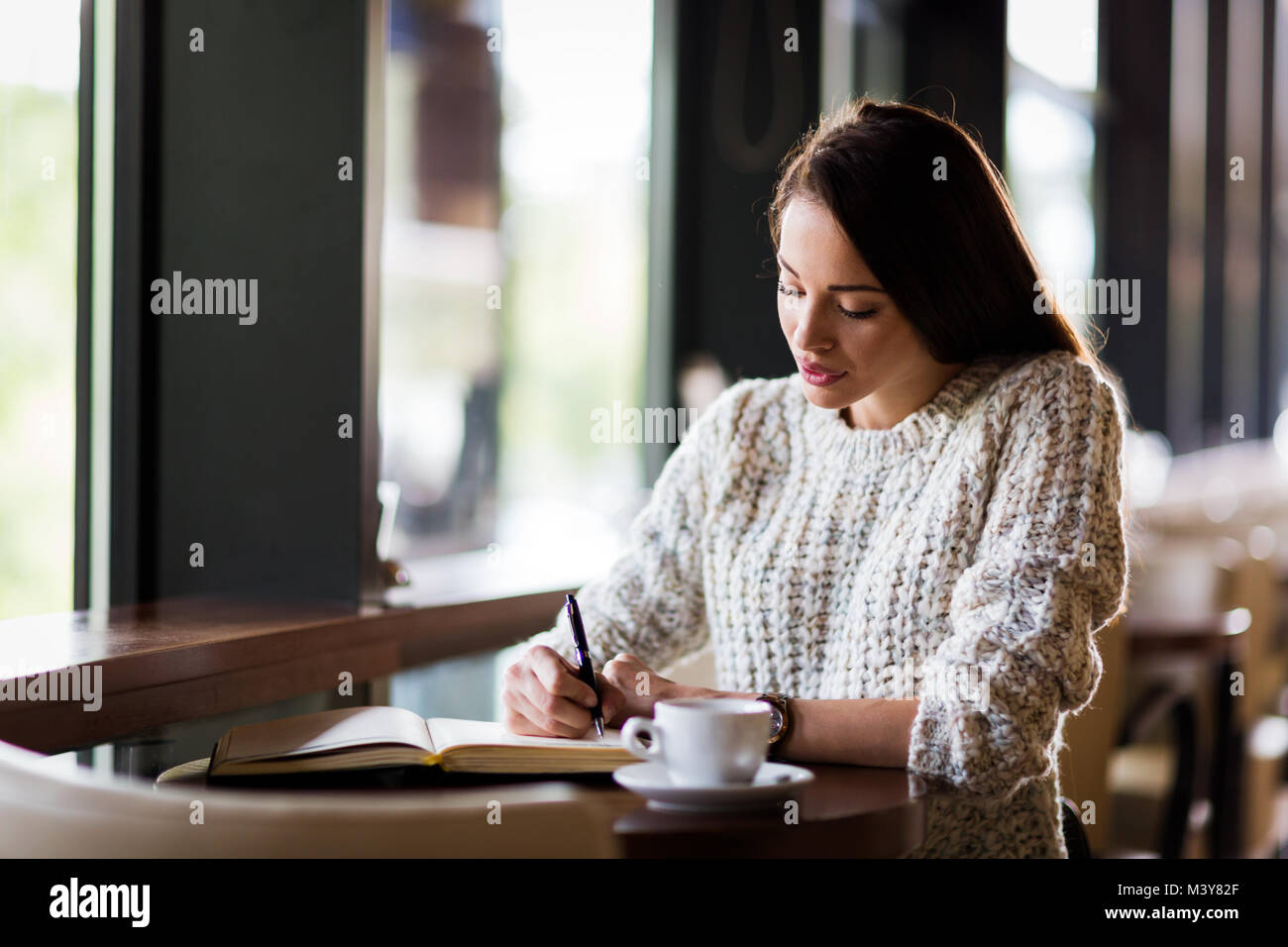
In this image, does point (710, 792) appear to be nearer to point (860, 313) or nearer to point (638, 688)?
point (638, 688)

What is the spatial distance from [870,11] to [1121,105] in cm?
249

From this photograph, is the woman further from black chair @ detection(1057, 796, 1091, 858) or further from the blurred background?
the blurred background

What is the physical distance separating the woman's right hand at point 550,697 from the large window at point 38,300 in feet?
2.88

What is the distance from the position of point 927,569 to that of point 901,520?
83mm

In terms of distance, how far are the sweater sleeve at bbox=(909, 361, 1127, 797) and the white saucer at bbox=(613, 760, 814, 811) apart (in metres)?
0.21

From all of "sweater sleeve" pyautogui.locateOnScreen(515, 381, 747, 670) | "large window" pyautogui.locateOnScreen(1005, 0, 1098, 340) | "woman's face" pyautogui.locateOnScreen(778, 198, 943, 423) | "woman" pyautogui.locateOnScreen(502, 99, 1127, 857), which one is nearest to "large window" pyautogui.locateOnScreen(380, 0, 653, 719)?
"sweater sleeve" pyautogui.locateOnScreen(515, 381, 747, 670)

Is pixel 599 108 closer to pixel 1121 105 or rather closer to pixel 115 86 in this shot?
pixel 115 86

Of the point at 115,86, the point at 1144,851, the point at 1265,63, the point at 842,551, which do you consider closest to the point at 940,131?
the point at 842,551

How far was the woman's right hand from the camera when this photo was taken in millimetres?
1261

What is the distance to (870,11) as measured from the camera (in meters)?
3.14

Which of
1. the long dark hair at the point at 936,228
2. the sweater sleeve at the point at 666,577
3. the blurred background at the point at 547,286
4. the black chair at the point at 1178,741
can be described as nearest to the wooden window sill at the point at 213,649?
the blurred background at the point at 547,286

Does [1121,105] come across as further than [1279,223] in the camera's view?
No

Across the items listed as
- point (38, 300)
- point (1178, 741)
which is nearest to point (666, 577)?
point (38, 300)

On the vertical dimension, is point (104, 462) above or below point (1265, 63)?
below
